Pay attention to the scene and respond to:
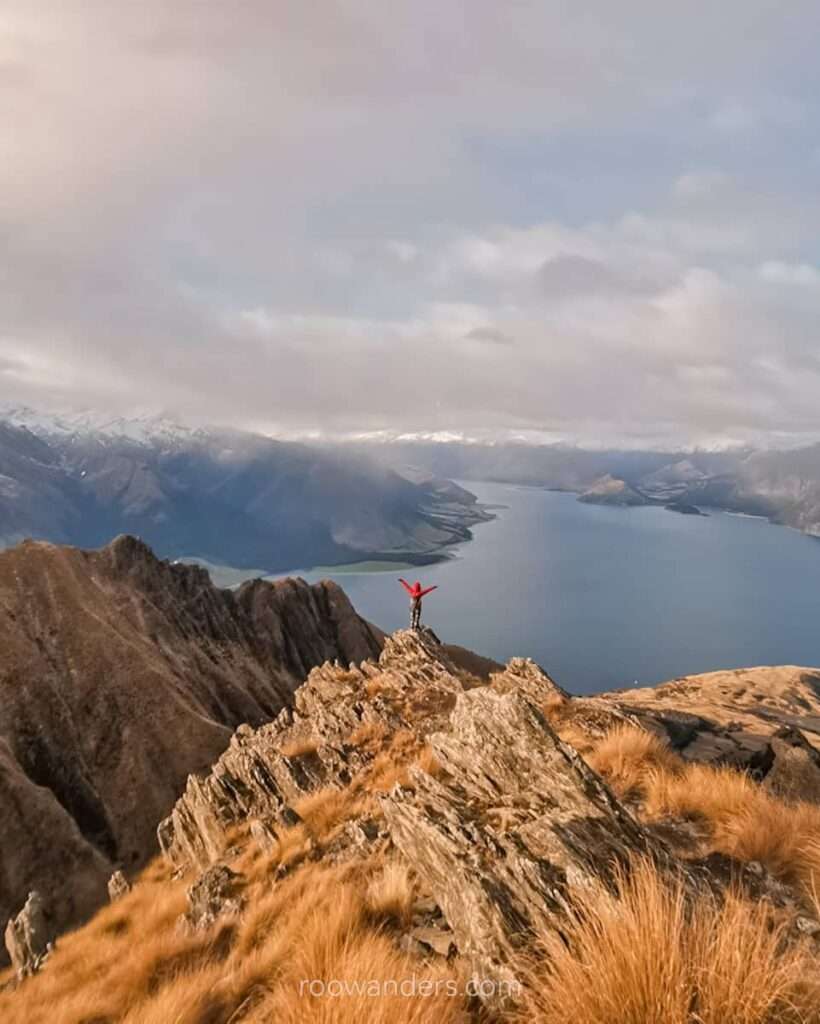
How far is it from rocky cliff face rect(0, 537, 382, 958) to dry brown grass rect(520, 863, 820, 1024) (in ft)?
212

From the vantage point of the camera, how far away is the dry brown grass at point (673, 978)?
355 centimetres

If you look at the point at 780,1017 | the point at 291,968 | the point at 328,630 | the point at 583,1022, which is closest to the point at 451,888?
the point at 291,968

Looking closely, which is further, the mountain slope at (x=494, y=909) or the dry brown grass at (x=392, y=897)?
the dry brown grass at (x=392, y=897)

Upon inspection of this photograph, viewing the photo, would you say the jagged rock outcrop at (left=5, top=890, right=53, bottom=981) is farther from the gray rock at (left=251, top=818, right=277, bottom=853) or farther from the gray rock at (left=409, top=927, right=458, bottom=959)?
the gray rock at (left=409, top=927, right=458, bottom=959)

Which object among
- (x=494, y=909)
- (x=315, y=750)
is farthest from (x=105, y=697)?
(x=494, y=909)

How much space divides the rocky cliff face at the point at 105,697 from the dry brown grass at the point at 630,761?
198 feet

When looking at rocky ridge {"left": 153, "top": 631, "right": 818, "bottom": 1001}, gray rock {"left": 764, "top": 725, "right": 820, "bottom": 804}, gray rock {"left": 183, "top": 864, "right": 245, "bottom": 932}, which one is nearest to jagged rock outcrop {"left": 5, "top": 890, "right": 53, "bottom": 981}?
rocky ridge {"left": 153, "top": 631, "right": 818, "bottom": 1001}

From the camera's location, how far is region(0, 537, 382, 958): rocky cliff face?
58.7 metres

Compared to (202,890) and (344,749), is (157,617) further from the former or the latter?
(202,890)

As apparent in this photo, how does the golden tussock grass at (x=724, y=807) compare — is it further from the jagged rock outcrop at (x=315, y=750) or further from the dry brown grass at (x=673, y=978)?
the jagged rock outcrop at (x=315, y=750)

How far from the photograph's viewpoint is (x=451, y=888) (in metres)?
6.57

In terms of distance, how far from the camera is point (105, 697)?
78375mm

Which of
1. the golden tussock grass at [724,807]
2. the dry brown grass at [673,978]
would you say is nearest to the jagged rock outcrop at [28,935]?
the golden tussock grass at [724,807]

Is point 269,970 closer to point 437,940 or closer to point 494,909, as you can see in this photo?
point 437,940
